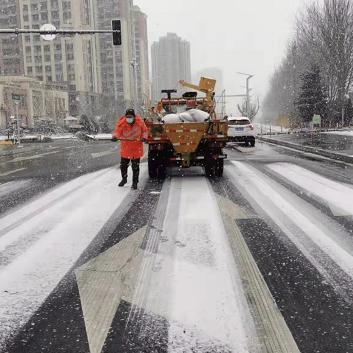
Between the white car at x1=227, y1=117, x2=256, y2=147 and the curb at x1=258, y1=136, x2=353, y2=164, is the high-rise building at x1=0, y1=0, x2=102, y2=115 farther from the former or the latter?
the curb at x1=258, y1=136, x2=353, y2=164

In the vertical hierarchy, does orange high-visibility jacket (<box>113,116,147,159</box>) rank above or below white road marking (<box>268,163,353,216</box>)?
above

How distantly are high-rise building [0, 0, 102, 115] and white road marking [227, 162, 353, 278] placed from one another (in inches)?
4181

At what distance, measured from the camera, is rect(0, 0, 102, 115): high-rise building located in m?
112

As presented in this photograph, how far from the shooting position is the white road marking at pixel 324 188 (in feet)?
21.7

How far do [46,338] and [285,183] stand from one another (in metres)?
6.82

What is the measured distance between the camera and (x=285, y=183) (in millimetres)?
8938

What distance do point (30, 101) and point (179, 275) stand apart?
84102mm

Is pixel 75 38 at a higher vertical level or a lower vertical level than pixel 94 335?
higher

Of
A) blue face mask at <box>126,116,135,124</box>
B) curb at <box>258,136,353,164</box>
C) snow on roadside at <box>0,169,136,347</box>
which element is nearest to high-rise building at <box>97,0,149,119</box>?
curb at <box>258,136,353,164</box>

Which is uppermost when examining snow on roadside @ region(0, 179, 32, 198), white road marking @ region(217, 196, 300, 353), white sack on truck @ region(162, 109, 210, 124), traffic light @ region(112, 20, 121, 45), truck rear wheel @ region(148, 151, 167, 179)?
traffic light @ region(112, 20, 121, 45)

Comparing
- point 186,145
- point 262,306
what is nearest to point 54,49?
point 186,145

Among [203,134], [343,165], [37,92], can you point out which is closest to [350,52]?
[343,165]

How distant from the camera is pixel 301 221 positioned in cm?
570

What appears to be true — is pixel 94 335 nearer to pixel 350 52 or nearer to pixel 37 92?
pixel 350 52
